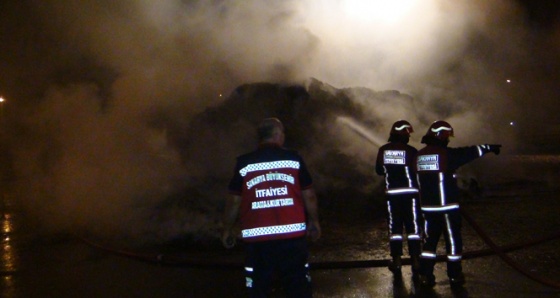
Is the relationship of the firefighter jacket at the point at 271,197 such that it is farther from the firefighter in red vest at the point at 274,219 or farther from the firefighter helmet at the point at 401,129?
the firefighter helmet at the point at 401,129

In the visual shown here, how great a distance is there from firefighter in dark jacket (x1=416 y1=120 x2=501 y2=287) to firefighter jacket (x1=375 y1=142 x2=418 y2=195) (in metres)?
0.38

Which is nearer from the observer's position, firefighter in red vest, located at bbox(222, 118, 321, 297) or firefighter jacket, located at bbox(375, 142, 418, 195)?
firefighter in red vest, located at bbox(222, 118, 321, 297)

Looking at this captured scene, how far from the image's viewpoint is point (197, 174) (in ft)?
28.8

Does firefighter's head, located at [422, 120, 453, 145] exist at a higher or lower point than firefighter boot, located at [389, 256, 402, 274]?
higher

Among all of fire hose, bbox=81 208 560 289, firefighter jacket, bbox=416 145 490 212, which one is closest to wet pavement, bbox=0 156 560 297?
fire hose, bbox=81 208 560 289

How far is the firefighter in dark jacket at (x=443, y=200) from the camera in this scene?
16.4ft

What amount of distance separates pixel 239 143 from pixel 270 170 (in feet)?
19.3

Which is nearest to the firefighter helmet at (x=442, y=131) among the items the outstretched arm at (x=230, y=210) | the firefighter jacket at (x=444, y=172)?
the firefighter jacket at (x=444, y=172)

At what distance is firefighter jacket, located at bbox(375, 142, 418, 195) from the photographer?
554 centimetres

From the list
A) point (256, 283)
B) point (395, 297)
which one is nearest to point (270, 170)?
point (256, 283)

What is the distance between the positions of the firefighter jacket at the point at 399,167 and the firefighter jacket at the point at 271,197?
7.63ft

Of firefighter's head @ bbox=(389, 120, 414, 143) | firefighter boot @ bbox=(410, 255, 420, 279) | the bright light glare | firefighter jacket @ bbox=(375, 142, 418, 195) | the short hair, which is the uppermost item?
the bright light glare

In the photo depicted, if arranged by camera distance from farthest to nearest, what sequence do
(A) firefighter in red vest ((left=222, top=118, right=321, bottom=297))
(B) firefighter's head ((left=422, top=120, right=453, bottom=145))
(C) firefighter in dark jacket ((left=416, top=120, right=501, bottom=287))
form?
(B) firefighter's head ((left=422, top=120, right=453, bottom=145)), (C) firefighter in dark jacket ((left=416, top=120, right=501, bottom=287)), (A) firefighter in red vest ((left=222, top=118, right=321, bottom=297))

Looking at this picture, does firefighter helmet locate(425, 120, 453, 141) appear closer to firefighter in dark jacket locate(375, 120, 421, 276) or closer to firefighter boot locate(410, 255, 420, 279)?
firefighter in dark jacket locate(375, 120, 421, 276)
